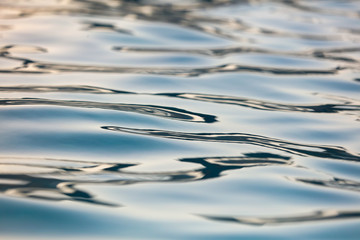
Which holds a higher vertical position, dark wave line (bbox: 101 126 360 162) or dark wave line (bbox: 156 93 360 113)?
dark wave line (bbox: 156 93 360 113)

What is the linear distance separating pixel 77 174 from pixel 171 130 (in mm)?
444

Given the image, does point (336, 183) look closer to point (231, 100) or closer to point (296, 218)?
point (296, 218)

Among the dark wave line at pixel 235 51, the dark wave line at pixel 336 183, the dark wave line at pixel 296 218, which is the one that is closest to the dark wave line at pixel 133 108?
the dark wave line at pixel 336 183

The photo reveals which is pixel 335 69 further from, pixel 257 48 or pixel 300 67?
pixel 257 48

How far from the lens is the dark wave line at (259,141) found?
1.62 m

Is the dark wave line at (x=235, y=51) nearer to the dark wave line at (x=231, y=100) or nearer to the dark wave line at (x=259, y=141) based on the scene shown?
the dark wave line at (x=231, y=100)

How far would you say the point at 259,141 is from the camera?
1675mm

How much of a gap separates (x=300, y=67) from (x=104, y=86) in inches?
39.0

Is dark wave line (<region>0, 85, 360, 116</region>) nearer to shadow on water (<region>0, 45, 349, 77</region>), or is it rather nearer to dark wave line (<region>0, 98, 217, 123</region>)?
dark wave line (<region>0, 98, 217, 123</region>)

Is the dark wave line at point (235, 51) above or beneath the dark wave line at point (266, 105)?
above

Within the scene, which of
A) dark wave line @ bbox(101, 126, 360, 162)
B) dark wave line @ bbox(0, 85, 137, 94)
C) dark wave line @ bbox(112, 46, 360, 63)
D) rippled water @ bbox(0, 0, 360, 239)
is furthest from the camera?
dark wave line @ bbox(112, 46, 360, 63)

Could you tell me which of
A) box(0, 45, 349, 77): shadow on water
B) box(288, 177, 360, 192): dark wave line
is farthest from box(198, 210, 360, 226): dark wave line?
box(0, 45, 349, 77): shadow on water

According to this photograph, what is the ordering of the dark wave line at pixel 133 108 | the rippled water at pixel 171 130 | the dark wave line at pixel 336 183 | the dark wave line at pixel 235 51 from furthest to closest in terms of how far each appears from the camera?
1. the dark wave line at pixel 235 51
2. the dark wave line at pixel 133 108
3. the dark wave line at pixel 336 183
4. the rippled water at pixel 171 130

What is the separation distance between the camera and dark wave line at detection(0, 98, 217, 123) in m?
1.83
